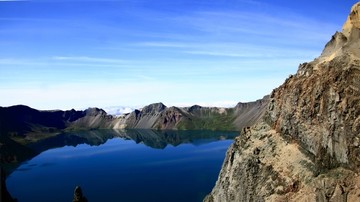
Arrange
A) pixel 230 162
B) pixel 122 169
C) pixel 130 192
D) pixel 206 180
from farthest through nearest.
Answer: pixel 122 169 → pixel 206 180 → pixel 130 192 → pixel 230 162

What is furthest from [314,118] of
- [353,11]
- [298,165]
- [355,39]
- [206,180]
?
[206,180]

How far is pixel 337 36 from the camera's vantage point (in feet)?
263

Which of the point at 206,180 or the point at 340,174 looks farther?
the point at 206,180

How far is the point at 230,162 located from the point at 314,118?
77.5ft

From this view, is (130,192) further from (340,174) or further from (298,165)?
(340,174)

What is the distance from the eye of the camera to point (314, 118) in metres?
67.9

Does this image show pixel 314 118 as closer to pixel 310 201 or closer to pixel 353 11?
pixel 310 201

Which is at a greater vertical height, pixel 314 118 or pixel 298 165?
pixel 314 118

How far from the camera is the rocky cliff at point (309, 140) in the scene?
5694 centimetres

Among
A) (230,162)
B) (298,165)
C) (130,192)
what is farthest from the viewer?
(130,192)

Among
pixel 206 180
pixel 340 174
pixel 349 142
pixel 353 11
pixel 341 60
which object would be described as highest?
pixel 353 11

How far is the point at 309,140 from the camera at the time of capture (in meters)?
67.8

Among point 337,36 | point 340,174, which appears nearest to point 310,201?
point 340,174

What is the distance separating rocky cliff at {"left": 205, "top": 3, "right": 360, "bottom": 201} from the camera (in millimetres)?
56944
